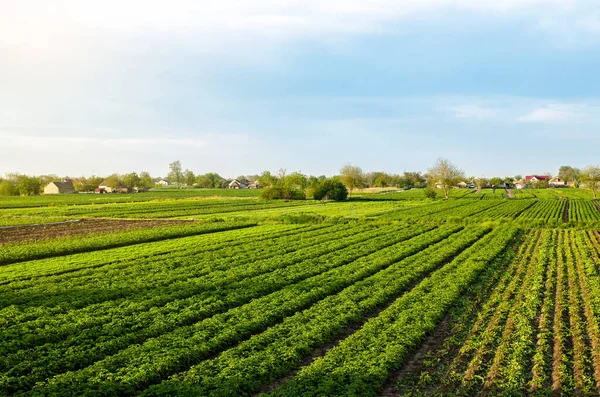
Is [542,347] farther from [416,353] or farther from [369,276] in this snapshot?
[369,276]

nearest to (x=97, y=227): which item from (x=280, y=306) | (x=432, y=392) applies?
(x=280, y=306)

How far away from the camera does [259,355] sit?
12398 millimetres

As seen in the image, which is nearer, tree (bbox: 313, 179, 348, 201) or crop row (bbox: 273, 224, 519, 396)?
crop row (bbox: 273, 224, 519, 396)

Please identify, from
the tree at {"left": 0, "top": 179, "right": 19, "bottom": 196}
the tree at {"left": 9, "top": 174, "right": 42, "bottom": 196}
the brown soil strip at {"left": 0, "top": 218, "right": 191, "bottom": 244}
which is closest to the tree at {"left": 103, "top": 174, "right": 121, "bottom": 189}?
the tree at {"left": 9, "top": 174, "right": 42, "bottom": 196}

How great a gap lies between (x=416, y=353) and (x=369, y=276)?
32.4ft

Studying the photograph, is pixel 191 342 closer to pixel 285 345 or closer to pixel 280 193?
pixel 285 345

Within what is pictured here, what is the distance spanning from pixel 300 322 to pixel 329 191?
9770 centimetres

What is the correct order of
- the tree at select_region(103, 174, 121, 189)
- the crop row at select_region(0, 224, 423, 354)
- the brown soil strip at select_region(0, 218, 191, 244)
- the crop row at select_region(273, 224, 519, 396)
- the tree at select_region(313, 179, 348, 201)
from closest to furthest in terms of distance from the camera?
the crop row at select_region(273, 224, 519, 396), the crop row at select_region(0, 224, 423, 354), the brown soil strip at select_region(0, 218, 191, 244), the tree at select_region(313, 179, 348, 201), the tree at select_region(103, 174, 121, 189)

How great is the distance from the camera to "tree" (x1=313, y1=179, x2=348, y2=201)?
368 ft

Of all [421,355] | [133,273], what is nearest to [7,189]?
[133,273]

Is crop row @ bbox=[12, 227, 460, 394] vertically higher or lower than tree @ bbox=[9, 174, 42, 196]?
lower

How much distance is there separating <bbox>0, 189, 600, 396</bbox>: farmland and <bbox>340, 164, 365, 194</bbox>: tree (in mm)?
107389

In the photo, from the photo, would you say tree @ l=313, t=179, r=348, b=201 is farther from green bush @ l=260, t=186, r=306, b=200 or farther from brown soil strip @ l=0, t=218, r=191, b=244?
brown soil strip @ l=0, t=218, r=191, b=244

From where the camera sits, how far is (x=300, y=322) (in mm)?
15328
